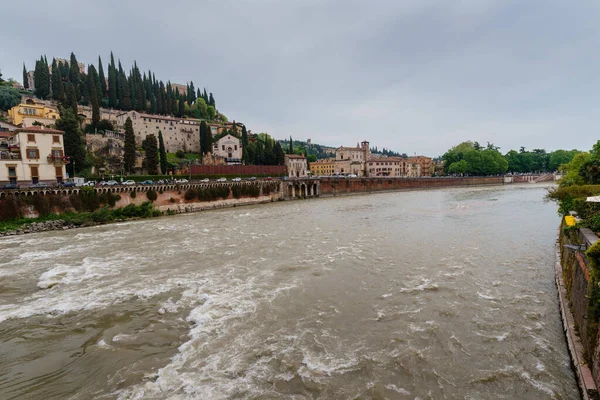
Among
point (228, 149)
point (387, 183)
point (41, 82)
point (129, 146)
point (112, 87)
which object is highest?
point (112, 87)

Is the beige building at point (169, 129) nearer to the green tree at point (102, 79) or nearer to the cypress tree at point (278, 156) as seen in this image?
the green tree at point (102, 79)

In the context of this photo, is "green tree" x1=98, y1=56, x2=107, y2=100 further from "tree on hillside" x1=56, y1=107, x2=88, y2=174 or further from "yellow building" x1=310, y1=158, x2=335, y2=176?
"yellow building" x1=310, y1=158, x2=335, y2=176

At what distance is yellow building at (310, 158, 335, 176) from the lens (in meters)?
128

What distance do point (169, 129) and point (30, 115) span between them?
31.1m

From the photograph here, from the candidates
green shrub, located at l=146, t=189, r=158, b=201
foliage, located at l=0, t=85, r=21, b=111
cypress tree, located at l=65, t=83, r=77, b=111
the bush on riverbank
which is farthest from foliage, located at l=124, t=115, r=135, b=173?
foliage, located at l=0, t=85, r=21, b=111

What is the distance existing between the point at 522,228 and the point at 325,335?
24.2m

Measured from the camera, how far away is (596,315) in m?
6.68

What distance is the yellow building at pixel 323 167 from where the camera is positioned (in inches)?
5029

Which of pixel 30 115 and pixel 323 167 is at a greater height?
pixel 30 115

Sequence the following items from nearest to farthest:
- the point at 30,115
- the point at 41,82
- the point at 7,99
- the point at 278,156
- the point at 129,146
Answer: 1. the point at 129,146
2. the point at 30,115
3. the point at 7,99
4. the point at 41,82
5. the point at 278,156

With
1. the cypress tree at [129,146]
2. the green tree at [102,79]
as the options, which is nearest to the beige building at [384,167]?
the cypress tree at [129,146]

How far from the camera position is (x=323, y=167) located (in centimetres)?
13188

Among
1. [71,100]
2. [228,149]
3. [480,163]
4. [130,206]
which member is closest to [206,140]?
[228,149]

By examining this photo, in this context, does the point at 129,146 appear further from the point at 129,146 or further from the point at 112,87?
the point at 112,87
